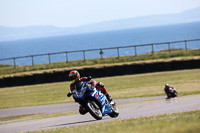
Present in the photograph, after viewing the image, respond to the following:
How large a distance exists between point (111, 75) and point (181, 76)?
7139 millimetres

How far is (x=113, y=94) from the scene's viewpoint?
75.7 ft

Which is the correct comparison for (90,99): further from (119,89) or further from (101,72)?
(101,72)

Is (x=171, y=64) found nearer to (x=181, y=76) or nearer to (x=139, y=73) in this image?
(x=139, y=73)

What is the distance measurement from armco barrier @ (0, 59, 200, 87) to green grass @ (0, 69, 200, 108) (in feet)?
3.94

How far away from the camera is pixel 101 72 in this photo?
33000 millimetres

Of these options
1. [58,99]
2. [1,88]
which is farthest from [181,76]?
[1,88]

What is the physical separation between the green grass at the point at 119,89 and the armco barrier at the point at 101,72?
1.20 meters

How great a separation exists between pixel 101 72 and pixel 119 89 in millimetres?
8220

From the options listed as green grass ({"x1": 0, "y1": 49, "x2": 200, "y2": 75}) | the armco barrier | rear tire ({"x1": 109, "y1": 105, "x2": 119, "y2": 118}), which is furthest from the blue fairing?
green grass ({"x1": 0, "y1": 49, "x2": 200, "y2": 75})

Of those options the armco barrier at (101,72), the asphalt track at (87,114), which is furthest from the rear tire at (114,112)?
the armco barrier at (101,72)

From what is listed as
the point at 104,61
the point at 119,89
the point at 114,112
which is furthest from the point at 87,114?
the point at 104,61

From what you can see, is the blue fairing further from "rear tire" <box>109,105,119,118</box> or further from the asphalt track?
the asphalt track

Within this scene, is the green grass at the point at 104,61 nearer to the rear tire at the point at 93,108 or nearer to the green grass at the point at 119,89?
the green grass at the point at 119,89

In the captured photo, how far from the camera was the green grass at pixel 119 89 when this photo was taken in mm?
22344
